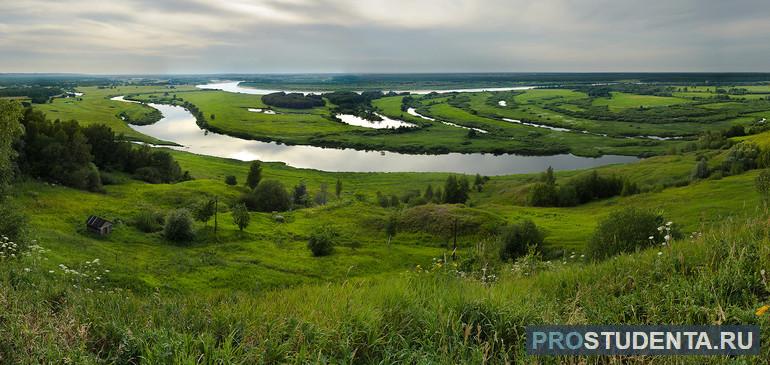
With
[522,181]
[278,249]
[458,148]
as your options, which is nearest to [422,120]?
[458,148]

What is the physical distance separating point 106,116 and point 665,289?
190 meters

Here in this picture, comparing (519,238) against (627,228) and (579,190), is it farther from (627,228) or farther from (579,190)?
(579,190)

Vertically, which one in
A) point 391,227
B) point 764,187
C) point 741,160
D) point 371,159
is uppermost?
point 764,187

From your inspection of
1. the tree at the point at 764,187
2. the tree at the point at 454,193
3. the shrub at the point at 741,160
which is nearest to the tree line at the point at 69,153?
the tree at the point at 454,193

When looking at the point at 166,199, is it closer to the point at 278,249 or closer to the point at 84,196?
the point at 84,196

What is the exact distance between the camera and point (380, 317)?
5.18 meters

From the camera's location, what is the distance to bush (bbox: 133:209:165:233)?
48.6 m

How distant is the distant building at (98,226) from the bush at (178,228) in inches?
203

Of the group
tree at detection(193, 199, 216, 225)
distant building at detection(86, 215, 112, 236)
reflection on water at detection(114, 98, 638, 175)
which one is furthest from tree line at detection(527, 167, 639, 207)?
distant building at detection(86, 215, 112, 236)

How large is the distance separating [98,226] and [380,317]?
156 feet

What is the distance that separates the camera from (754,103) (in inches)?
7367

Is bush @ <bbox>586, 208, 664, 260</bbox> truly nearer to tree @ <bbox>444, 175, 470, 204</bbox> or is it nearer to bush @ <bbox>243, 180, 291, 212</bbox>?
tree @ <bbox>444, 175, 470, 204</bbox>

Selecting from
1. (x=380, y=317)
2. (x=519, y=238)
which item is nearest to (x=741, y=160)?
(x=519, y=238)

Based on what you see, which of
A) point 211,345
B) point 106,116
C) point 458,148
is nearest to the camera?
point 211,345
